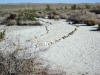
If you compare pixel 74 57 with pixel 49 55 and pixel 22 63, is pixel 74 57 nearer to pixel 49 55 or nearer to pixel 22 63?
pixel 49 55

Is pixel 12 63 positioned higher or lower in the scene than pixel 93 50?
higher

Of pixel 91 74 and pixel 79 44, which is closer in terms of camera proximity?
pixel 91 74

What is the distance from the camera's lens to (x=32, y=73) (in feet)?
26.9

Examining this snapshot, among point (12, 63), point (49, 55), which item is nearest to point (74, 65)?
point (49, 55)

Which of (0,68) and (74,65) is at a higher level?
(0,68)

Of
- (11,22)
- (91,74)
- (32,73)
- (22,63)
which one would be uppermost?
(22,63)

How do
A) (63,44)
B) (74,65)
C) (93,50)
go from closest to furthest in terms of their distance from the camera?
(74,65) < (93,50) < (63,44)

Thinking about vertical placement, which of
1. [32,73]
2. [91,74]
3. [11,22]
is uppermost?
[32,73]

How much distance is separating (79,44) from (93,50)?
2.33 metres

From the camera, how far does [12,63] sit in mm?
7488

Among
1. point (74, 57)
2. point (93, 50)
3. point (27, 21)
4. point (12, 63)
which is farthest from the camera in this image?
point (27, 21)

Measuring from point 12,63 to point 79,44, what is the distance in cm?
952

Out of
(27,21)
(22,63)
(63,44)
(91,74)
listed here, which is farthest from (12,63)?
(27,21)

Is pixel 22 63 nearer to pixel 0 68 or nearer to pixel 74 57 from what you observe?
pixel 0 68
